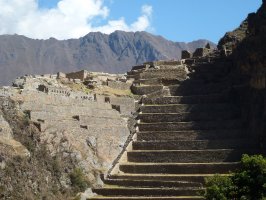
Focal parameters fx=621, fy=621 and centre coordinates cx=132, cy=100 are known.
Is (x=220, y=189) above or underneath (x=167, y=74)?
underneath

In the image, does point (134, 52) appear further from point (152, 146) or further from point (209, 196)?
point (209, 196)

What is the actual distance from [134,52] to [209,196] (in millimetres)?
94652

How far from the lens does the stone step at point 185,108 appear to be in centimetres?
4722

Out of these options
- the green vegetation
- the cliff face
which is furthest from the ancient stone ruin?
the green vegetation

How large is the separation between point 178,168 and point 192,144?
2.90 metres

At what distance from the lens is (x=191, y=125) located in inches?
1799

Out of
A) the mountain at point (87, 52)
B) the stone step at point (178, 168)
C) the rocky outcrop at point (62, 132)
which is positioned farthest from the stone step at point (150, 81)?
the mountain at point (87, 52)

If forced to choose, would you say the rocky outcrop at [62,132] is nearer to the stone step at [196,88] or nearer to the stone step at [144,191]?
the stone step at [144,191]

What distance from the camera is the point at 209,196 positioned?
2880 cm

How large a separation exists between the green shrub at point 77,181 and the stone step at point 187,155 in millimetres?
5664

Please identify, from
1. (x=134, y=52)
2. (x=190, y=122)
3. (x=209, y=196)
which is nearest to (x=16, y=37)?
(x=134, y=52)

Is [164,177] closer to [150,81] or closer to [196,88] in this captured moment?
[196,88]

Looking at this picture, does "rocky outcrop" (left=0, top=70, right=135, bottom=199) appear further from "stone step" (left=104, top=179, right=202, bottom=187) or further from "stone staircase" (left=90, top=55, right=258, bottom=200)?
"stone staircase" (left=90, top=55, right=258, bottom=200)

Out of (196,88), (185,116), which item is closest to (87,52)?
(196,88)
